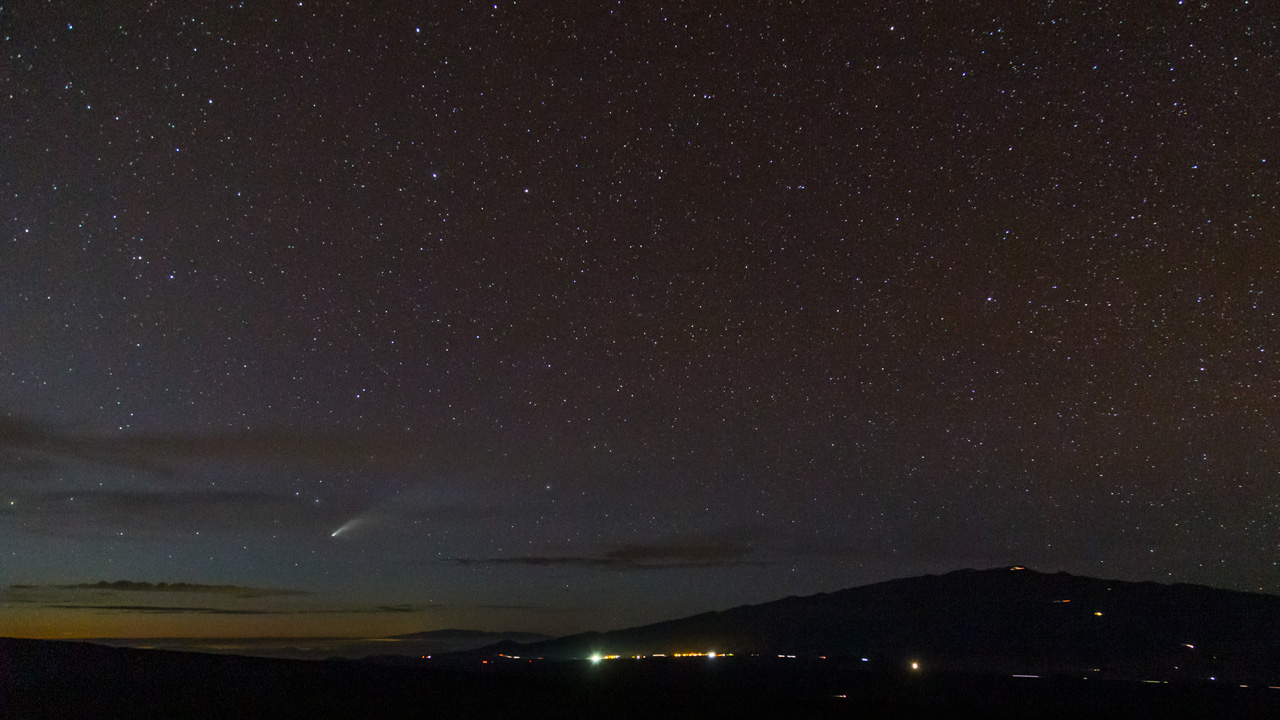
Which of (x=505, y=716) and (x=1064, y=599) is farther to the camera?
(x=1064, y=599)

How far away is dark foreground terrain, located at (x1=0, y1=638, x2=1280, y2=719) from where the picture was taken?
17781 mm

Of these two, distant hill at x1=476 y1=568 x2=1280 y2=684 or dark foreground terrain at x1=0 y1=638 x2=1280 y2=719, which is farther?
distant hill at x1=476 y1=568 x2=1280 y2=684

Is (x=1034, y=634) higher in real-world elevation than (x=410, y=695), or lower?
lower

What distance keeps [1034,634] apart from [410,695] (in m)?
156

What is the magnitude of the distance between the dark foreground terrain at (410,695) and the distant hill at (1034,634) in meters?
88.1

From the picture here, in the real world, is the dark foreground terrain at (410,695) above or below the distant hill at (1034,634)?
above

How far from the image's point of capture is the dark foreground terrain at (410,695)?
17.8 meters

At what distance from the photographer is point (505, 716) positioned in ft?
61.6

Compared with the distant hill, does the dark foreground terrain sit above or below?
above

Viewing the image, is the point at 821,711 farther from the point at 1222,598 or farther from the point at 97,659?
the point at 1222,598

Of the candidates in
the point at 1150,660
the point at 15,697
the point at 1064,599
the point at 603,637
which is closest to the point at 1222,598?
the point at 1064,599

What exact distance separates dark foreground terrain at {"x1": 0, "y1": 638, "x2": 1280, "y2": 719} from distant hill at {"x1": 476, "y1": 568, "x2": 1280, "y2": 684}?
88052mm

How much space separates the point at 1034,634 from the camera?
509ft

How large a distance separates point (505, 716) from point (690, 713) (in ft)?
17.1
